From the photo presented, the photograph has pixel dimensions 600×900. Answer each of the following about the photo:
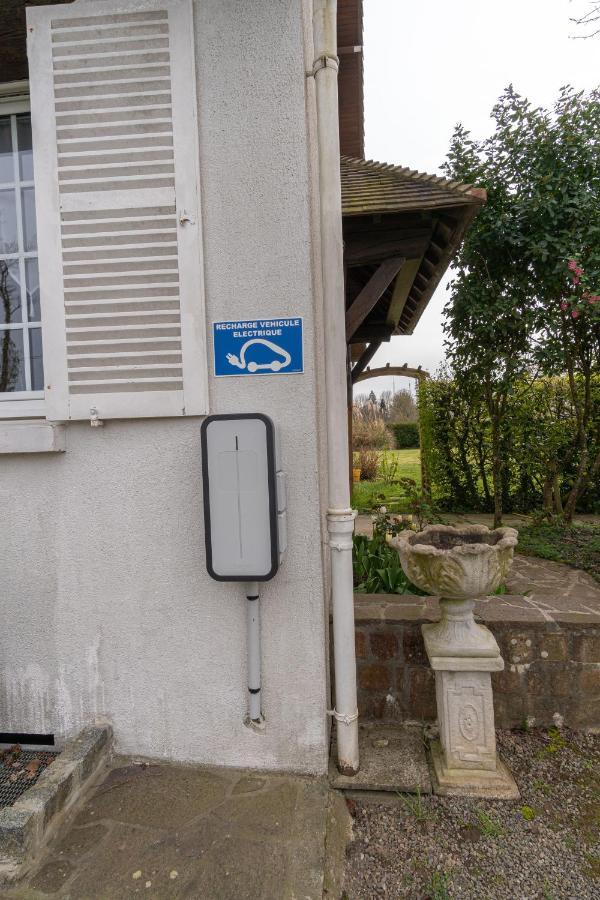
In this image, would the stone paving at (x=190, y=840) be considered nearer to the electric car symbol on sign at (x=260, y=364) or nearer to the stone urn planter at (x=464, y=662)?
the stone urn planter at (x=464, y=662)

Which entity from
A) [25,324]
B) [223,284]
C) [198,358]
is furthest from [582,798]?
[25,324]

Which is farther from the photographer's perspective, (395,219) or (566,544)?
(566,544)

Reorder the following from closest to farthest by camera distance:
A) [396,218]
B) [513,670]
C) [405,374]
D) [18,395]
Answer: [18,395]
[513,670]
[396,218]
[405,374]

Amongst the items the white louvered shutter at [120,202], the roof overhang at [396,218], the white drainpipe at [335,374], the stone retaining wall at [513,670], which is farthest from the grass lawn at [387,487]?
the white louvered shutter at [120,202]

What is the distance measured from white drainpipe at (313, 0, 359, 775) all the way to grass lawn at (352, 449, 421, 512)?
394 centimetres

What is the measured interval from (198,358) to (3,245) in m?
1.35

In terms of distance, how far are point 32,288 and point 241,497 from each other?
1.63 metres

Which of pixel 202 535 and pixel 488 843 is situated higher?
pixel 202 535

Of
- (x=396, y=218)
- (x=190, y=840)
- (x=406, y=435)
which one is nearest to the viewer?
(x=190, y=840)

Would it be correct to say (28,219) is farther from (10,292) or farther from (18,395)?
(18,395)

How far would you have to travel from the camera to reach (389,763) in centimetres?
271

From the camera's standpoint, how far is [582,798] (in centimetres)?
253

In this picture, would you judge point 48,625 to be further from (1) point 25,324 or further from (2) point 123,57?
(2) point 123,57

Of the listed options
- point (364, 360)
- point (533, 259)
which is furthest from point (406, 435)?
point (533, 259)
